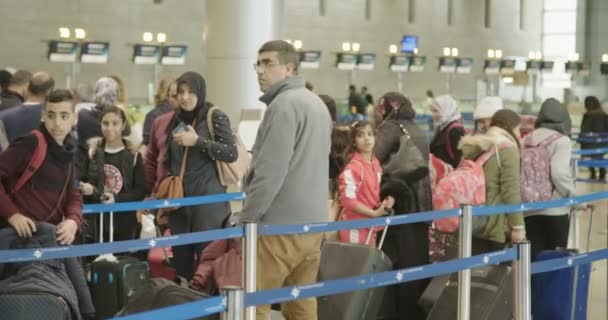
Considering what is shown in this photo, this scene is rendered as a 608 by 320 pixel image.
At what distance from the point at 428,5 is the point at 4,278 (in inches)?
1476

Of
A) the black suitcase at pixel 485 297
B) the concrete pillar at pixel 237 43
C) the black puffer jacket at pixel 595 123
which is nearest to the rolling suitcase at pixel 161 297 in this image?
the black suitcase at pixel 485 297

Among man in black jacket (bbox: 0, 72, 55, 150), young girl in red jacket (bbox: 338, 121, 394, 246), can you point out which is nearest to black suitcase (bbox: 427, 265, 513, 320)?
young girl in red jacket (bbox: 338, 121, 394, 246)

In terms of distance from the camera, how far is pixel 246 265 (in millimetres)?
5500

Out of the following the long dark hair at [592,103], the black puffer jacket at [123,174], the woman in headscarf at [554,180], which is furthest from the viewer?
the long dark hair at [592,103]

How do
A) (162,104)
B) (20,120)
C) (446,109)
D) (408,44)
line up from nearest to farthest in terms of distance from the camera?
1. (20,120)
2. (446,109)
3. (162,104)
4. (408,44)

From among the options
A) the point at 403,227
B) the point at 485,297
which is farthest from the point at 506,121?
the point at 485,297

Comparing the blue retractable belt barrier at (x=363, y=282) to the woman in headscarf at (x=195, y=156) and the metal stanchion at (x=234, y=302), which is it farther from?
the woman in headscarf at (x=195, y=156)

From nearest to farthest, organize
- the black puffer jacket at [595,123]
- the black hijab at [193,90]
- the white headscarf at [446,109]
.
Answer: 1. the black hijab at [193,90]
2. the white headscarf at [446,109]
3. the black puffer jacket at [595,123]

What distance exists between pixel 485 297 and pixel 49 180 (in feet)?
8.31

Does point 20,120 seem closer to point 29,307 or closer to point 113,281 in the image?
point 113,281

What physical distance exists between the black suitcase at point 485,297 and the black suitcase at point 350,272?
0.43 metres

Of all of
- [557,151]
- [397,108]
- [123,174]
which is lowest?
[123,174]

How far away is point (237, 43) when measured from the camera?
15.6 metres

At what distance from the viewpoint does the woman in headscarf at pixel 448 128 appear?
9164 mm
